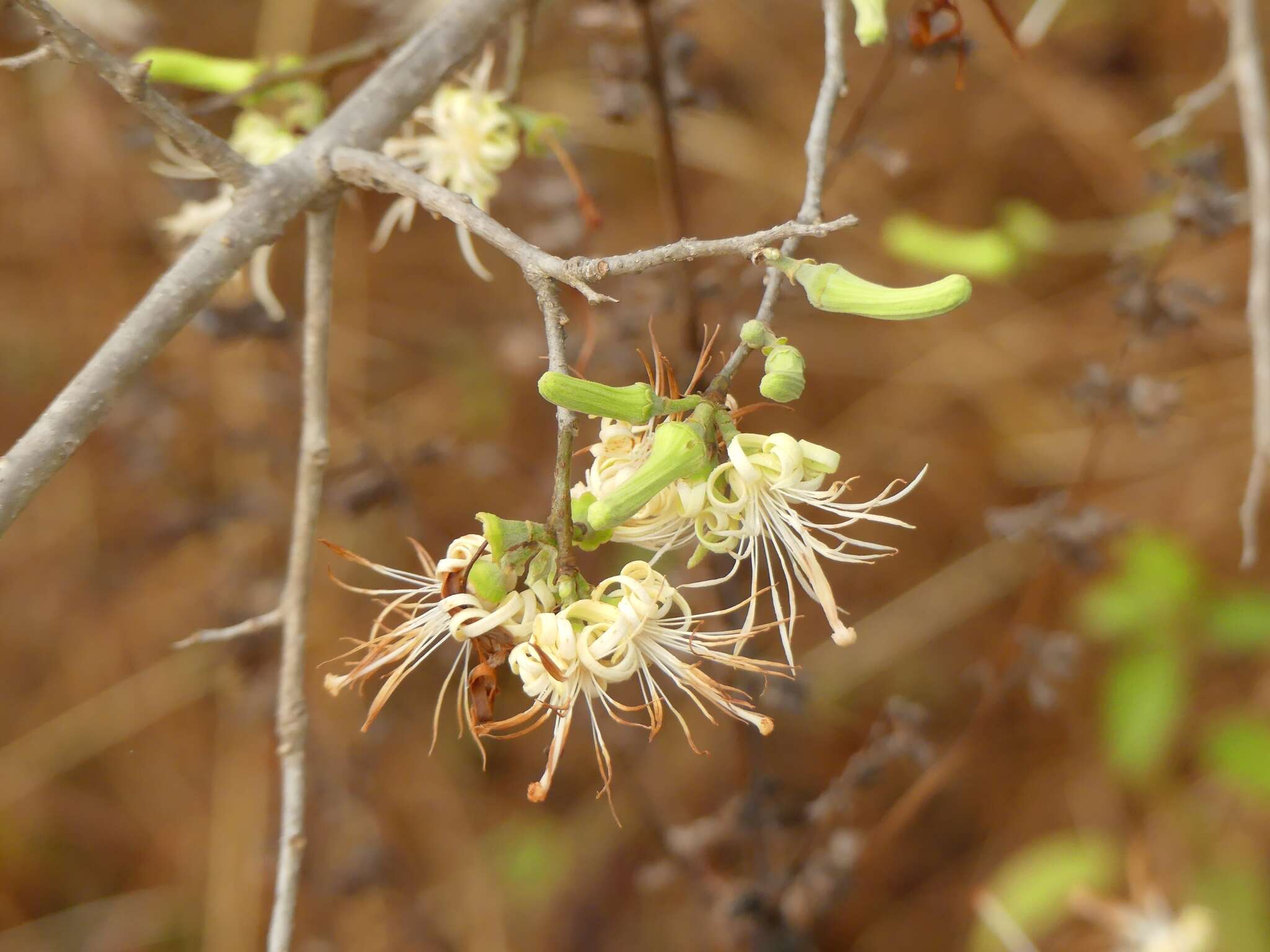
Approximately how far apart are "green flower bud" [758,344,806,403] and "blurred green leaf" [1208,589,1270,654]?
7.72 ft

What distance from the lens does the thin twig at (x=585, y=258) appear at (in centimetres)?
92

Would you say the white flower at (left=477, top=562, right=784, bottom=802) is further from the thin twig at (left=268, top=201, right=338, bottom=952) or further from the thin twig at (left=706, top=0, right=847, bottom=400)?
the thin twig at (left=268, top=201, right=338, bottom=952)

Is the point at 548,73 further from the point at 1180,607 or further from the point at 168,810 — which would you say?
the point at 168,810

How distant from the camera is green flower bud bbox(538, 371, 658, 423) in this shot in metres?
0.91

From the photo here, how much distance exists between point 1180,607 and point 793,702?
164 cm

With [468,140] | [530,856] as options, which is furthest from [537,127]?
[530,856]

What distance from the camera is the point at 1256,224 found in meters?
1.64

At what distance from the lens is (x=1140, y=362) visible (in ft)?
10.7

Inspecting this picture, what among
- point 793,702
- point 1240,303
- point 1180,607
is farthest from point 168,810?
point 1240,303

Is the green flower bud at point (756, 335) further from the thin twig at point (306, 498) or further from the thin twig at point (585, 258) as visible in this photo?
the thin twig at point (306, 498)

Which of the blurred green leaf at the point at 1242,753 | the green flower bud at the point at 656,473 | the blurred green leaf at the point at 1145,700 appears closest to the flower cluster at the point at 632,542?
the green flower bud at the point at 656,473

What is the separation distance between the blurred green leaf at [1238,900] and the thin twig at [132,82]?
122 inches

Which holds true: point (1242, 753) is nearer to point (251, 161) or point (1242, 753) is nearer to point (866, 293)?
point (866, 293)

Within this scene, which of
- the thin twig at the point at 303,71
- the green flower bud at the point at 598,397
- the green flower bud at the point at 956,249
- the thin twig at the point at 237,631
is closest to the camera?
the green flower bud at the point at 598,397
